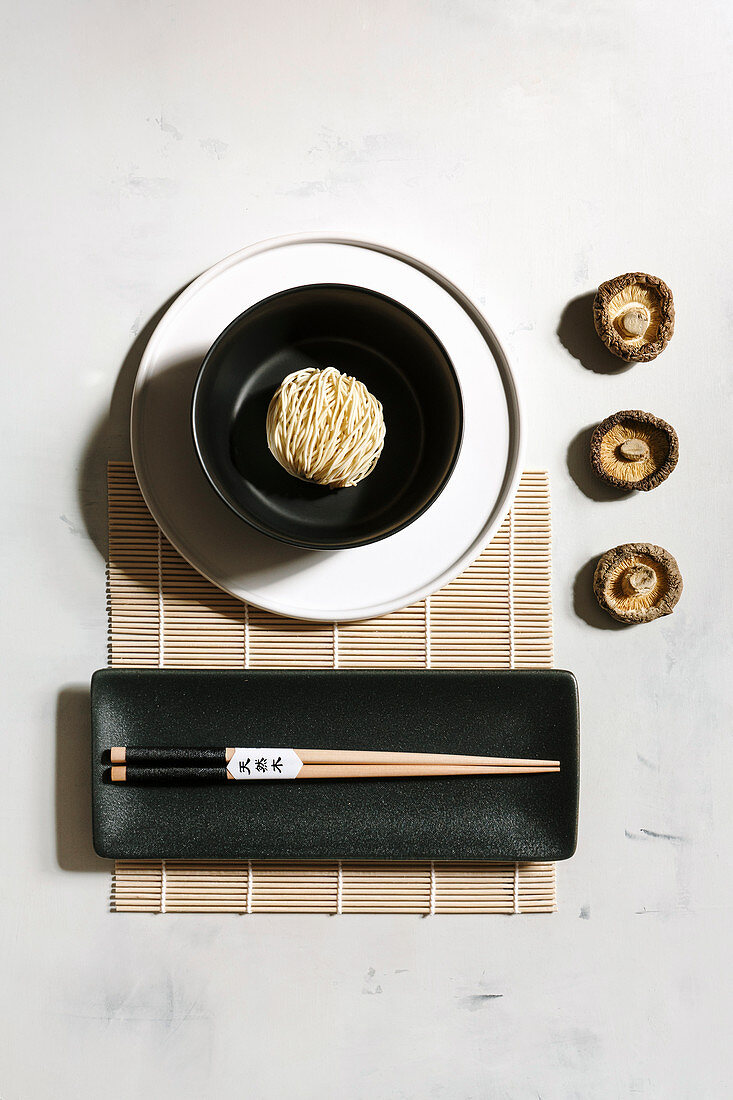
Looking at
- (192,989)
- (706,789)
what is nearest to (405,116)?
(706,789)

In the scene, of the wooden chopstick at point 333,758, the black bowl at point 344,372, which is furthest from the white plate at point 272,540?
the wooden chopstick at point 333,758

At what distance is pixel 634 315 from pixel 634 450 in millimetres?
146

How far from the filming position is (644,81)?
869mm

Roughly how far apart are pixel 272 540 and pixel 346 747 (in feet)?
0.75

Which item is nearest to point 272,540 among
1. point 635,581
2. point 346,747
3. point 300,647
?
point 300,647

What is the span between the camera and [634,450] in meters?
0.84

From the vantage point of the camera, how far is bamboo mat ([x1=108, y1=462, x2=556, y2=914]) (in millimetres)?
817

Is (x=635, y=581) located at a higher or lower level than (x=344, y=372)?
lower

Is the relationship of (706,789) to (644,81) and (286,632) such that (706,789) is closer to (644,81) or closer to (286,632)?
(286,632)

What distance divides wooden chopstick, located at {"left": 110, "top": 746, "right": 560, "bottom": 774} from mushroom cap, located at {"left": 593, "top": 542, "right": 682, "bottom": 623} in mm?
182

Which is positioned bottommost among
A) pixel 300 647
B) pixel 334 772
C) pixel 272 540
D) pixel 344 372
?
pixel 334 772

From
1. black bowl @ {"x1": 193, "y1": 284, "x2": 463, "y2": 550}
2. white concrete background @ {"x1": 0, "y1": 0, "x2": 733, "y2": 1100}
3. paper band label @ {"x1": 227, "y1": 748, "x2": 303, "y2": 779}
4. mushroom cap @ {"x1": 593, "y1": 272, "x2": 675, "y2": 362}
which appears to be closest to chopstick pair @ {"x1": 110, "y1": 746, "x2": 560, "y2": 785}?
paper band label @ {"x1": 227, "y1": 748, "x2": 303, "y2": 779}

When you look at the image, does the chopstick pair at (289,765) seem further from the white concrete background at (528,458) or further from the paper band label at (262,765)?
the white concrete background at (528,458)

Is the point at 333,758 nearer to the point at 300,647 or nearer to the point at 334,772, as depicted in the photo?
the point at 334,772
